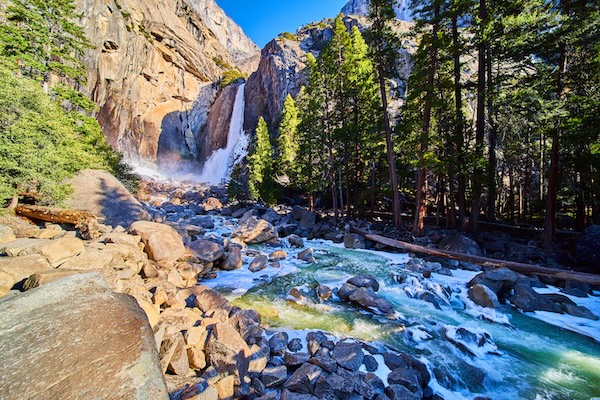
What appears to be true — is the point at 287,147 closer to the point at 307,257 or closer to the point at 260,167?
the point at 260,167

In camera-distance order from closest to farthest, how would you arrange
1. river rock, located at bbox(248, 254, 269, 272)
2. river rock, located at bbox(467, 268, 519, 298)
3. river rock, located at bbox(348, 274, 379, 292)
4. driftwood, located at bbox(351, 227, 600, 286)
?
river rock, located at bbox(467, 268, 519, 298)
river rock, located at bbox(348, 274, 379, 292)
driftwood, located at bbox(351, 227, 600, 286)
river rock, located at bbox(248, 254, 269, 272)

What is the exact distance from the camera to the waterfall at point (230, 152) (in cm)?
4493

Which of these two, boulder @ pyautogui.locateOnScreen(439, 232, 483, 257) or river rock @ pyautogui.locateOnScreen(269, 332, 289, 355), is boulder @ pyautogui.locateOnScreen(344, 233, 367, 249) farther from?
river rock @ pyautogui.locateOnScreen(269, 332, 289, 355)

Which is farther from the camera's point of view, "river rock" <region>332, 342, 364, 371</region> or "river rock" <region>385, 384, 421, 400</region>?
"river rock" <region>332, 342, 364, 371</region>

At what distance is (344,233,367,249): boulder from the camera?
1291 cm

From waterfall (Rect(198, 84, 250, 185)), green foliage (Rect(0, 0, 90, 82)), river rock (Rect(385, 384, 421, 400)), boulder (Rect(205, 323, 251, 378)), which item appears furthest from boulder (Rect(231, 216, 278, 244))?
waterfall (Rect(198, 84, 250, 185))

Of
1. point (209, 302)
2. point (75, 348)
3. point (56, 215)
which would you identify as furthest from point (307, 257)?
point (75, 348)

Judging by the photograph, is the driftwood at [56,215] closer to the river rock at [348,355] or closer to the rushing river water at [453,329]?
the rushing river water at [453,329]

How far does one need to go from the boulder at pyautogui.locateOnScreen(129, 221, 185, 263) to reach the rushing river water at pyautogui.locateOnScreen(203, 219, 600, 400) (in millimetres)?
1498

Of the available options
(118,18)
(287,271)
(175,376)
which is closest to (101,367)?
(175,376)

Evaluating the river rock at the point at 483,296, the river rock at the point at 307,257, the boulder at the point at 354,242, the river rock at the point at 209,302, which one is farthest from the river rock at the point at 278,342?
the boulder at the point at 354,242

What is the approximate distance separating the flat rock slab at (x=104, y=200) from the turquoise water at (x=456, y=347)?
17.8ft

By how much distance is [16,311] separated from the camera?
2.92 m

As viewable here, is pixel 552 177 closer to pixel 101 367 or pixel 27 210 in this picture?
pixel 101 367
